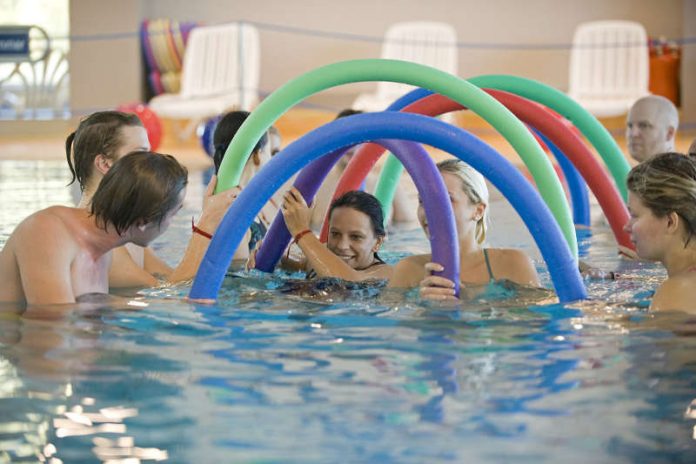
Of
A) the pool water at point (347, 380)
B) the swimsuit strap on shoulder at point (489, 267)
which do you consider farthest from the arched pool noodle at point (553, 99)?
the pool water at point (347, 380)

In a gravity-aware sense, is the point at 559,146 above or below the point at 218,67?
below

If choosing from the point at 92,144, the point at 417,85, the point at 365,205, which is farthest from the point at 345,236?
the point at 92,144

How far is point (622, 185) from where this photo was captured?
20.9 ft

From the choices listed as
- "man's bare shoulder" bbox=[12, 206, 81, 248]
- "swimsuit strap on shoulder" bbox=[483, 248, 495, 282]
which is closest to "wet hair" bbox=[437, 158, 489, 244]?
"swimsuit strap on shoulder" bbox=[483, 248, 495, 282]

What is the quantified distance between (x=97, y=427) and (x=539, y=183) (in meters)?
2.32

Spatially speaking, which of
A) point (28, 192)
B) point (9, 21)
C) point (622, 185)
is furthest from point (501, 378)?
point (9, 21)

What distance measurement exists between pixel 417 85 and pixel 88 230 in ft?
4.99

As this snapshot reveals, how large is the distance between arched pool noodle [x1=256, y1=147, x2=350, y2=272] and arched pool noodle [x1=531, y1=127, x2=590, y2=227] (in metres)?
2.15

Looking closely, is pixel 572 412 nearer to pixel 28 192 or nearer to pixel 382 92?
pixel 28 192

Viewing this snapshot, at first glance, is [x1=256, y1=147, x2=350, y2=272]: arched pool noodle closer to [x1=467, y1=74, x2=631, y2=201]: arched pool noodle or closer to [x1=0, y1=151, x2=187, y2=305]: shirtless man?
[x1=467, y1=74, x2=631, y2=201]: arched pool noodle

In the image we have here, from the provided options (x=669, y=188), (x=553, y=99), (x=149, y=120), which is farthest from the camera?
(x=149, y=120)

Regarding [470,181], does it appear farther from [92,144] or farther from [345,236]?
[92,144]

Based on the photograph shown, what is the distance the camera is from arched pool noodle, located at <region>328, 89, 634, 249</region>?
5.50m

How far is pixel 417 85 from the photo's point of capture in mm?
4707
